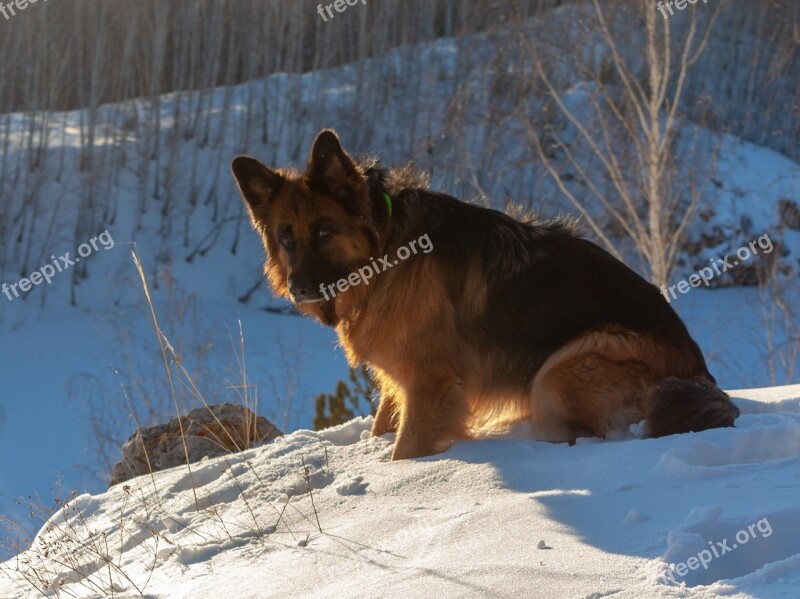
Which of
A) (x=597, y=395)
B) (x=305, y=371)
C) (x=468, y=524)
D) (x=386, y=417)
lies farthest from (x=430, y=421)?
(x=305, y=371)

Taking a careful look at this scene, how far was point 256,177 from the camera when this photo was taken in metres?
5.03

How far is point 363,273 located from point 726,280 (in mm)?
19945

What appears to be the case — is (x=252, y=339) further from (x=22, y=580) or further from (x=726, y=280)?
(x=22, y=580)

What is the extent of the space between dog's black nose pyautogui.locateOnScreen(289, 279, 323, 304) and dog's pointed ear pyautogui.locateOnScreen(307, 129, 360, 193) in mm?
545

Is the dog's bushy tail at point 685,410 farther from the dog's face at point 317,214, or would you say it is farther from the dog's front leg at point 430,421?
the dog's face at point 317,214

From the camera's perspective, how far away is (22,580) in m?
4.42

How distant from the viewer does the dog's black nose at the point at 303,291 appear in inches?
189

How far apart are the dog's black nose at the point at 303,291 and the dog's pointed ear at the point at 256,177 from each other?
22.8 inches

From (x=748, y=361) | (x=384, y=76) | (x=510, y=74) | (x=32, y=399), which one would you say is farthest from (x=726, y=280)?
(x=32, y=399)

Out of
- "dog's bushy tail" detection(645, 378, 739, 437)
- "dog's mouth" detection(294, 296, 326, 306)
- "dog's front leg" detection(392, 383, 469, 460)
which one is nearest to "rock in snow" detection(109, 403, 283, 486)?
"dog's mouth" detection(294, 296, 326, 306)

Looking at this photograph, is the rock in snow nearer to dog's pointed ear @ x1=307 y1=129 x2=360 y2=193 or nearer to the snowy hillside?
the snowy hillside

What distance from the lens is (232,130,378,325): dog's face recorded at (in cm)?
484

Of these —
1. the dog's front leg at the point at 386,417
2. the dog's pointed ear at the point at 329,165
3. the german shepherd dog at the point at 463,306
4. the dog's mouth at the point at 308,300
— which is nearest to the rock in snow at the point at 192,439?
the dog's front leg at the point at 386,417

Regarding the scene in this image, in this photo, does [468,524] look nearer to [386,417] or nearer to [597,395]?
[597,395]
